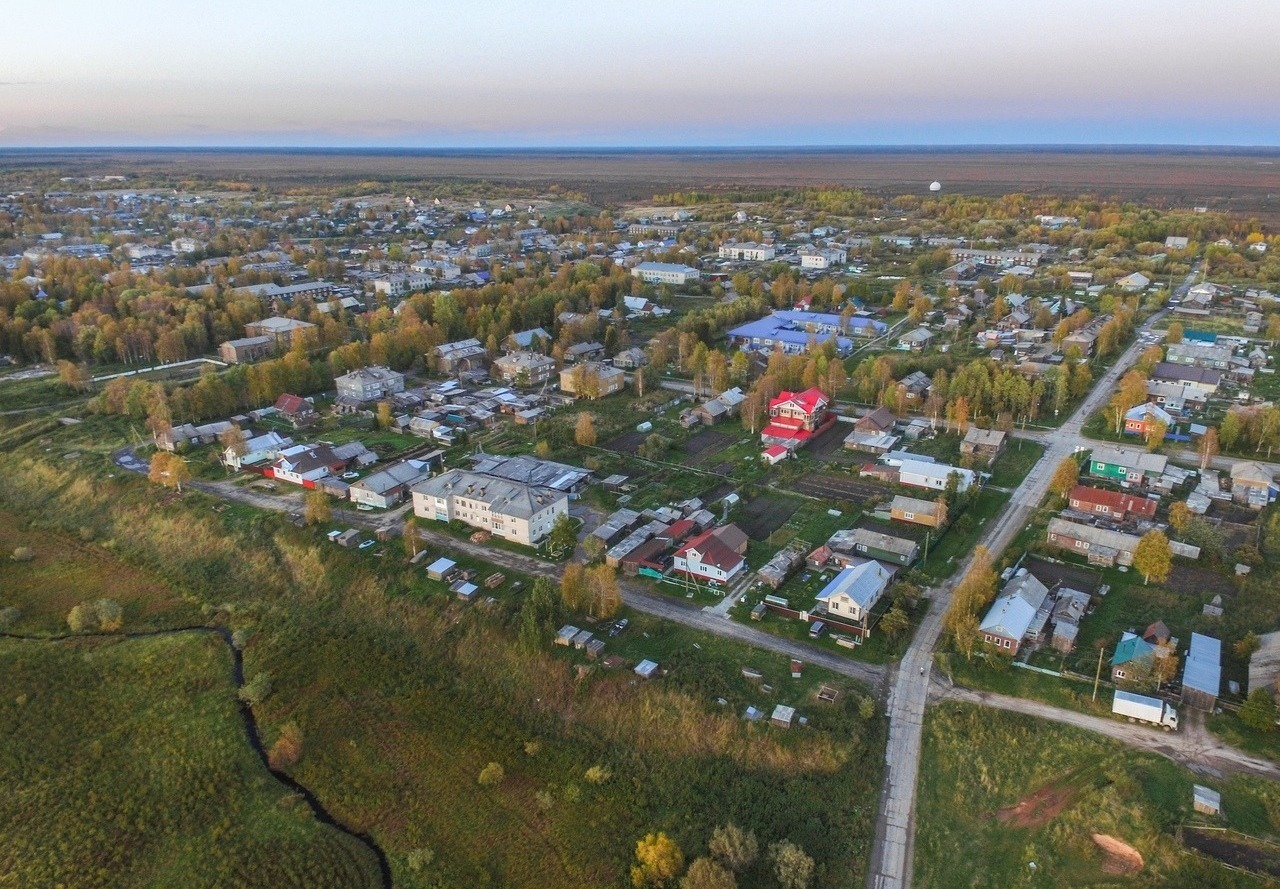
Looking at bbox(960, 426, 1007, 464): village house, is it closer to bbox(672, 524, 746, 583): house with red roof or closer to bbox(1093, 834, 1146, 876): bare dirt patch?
bbox(672, 524, 746, 583): house with red roof

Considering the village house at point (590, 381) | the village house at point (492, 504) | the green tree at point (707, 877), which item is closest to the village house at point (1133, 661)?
the green tree at point (707, 877)

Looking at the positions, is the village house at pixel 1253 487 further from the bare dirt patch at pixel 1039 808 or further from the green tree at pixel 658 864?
the green tree at pixel 658 864

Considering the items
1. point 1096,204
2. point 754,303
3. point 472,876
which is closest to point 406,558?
point 472,876

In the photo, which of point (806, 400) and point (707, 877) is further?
point (806, 400)

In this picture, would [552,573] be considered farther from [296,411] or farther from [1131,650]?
[296,411]

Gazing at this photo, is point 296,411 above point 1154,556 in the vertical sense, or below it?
below

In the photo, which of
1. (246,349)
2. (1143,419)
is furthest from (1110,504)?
(246,349)
